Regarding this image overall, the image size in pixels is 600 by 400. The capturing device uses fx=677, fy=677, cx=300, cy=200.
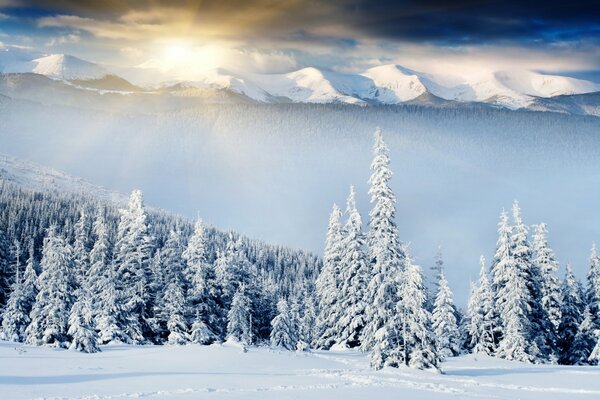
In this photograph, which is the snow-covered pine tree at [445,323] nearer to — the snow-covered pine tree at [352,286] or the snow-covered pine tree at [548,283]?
the snow-covered pine tree at [548,283]

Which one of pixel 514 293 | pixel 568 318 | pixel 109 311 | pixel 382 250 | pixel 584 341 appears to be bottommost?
pixel 109 311

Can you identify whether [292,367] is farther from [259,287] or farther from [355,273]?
[259,287]

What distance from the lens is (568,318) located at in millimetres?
55500

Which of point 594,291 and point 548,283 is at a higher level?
point 548,283

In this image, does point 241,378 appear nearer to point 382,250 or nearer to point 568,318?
point 382,250

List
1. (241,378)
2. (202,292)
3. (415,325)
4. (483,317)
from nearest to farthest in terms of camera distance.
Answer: (241,378) < (415,325) < (202,292) < (483,317)

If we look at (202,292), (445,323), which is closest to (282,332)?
(202,292)

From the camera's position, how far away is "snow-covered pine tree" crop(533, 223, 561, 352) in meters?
54.2

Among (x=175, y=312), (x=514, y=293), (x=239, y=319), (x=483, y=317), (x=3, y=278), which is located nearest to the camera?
(x=514, y=293)

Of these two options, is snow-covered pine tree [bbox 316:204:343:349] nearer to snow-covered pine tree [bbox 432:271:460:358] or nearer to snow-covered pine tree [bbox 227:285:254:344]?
snow-covered pine tree [bbox 227:285:254:344]

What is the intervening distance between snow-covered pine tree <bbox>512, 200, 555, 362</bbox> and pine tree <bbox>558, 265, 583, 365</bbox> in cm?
263

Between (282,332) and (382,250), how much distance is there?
2230 centimetres

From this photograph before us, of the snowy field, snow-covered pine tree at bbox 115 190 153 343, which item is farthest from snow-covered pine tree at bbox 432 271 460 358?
snow-covered pine tree at bbox 115 190 153 343

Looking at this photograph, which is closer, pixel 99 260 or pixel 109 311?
pixel 109 311
